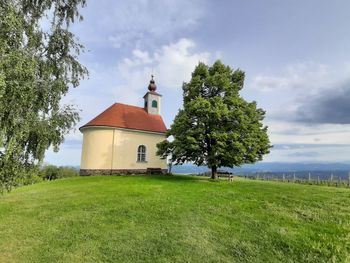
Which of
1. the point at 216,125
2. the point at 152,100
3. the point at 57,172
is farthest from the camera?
the point at 57,172

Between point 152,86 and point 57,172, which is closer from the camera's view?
point 152,86

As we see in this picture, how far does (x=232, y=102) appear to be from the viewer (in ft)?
84.0

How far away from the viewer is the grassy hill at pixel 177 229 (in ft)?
29.6

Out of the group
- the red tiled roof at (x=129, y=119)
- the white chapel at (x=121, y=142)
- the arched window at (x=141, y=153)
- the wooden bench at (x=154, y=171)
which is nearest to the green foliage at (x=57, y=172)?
the white chapel at (x=121, y=142)

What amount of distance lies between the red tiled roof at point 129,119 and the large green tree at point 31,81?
23.0 metres

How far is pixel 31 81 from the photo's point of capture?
7.36m

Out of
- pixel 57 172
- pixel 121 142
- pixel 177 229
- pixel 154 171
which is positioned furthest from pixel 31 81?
pixel 57 172

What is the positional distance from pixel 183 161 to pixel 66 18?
1921 centimetres

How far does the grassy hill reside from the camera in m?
9.02

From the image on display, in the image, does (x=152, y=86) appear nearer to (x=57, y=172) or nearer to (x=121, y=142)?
(x=121, y=142)

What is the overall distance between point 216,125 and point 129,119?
41.3 feet

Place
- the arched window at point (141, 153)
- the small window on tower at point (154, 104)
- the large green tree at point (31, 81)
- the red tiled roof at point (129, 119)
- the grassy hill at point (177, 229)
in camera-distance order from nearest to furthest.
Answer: the large green tree at point (31, 81) → the grassy hill at point (177, 229) → the red tiled roof at point (129, 119) → the arched window at point (141, 153) → the small window on tower at point (154, 104)

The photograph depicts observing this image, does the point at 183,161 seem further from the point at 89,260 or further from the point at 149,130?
the point at 89,260

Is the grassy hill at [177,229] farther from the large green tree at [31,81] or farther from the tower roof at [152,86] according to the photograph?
the tower roof at [152,86]
